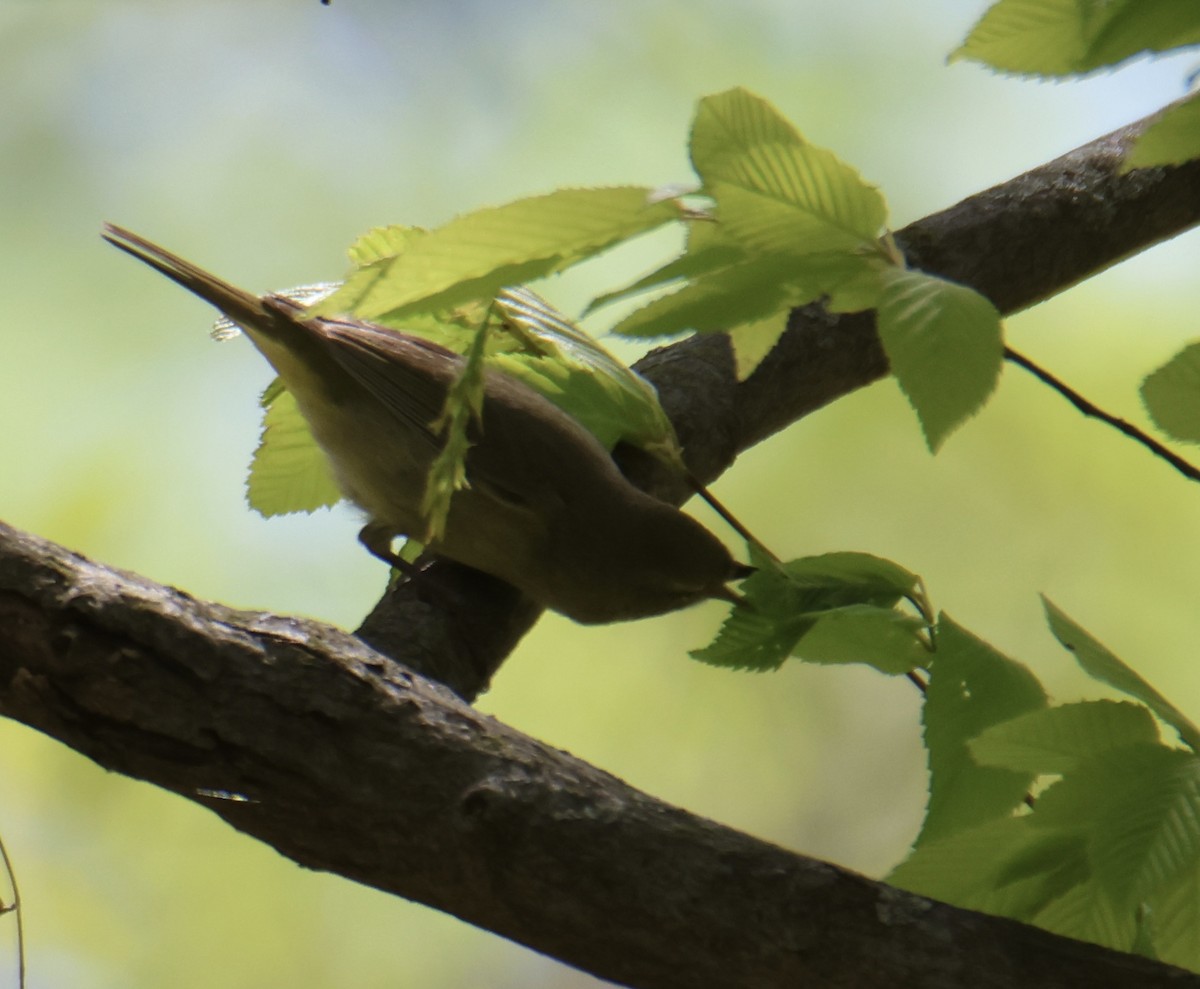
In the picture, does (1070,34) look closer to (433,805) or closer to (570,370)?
(570,370)

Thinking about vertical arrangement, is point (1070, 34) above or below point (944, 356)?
above

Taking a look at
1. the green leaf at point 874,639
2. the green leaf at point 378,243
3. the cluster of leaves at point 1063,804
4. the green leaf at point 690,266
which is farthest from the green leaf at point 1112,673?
the green leaf at point 378,243

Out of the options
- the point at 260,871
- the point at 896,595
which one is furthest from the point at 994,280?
the point at 260,871

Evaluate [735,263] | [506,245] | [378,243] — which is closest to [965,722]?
[735,263]

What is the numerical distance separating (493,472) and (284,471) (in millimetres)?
437

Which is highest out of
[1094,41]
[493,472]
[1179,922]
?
[493,472]

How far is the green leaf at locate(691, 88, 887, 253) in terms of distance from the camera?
640mm

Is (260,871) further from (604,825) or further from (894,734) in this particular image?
(604,825)

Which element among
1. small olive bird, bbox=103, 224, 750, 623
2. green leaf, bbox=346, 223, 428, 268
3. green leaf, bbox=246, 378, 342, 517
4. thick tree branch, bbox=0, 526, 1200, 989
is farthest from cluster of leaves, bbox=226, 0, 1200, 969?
small olive bird, bbox=103, 224, 750, 623

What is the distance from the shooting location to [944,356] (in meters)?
0.64

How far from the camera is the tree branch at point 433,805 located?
91cm

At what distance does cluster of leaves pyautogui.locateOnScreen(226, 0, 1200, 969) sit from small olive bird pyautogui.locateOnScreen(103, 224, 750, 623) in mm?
872

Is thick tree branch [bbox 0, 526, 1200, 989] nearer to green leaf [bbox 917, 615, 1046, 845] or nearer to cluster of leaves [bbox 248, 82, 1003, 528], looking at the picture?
green leaf [bbox 917, 615, 1046, 845]

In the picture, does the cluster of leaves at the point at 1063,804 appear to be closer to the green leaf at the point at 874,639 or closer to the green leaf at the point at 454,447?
the green leaf at the point at 874,639
